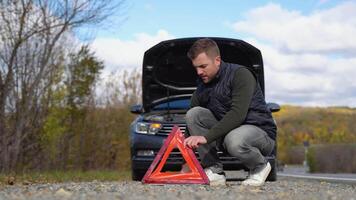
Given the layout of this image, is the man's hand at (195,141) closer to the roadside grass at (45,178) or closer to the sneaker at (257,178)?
the sneaker at (257,178)

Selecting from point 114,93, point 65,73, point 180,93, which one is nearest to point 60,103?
point 65,73

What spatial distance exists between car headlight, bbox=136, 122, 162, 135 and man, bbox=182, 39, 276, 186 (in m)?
2.30

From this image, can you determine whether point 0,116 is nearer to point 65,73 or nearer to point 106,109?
point 65,73

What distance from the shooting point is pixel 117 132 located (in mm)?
26781

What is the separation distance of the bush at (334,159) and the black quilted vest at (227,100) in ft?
111

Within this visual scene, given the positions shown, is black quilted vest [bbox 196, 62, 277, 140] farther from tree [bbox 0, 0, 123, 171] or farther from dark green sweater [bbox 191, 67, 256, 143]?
tree [bbox 0, 0, 123, 171]

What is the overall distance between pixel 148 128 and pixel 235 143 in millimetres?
3022

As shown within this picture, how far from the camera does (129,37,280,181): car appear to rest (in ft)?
28.3

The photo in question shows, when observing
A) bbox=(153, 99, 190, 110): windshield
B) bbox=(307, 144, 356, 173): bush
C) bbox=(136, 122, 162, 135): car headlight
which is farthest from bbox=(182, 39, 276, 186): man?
bbox=(307, 144, 356, 173): bush

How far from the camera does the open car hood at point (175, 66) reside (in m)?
9.10

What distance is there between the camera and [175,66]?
9.64 meters

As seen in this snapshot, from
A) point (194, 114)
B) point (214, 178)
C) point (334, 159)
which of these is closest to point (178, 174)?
point (214, 178)

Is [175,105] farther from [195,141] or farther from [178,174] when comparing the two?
[195,141]

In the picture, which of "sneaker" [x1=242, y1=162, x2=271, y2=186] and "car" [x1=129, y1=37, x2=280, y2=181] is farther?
"car" [x1=129, y1=37, x2=280, y2=181]
